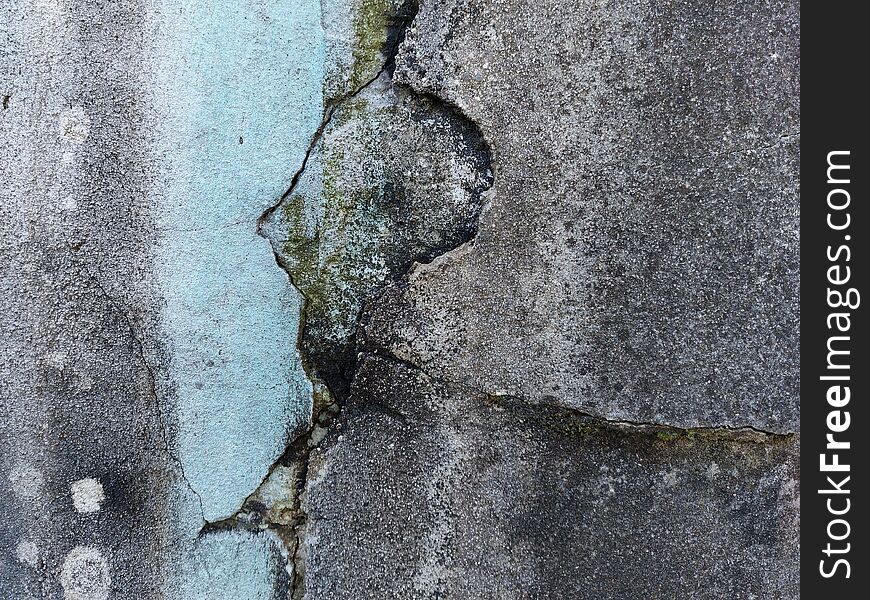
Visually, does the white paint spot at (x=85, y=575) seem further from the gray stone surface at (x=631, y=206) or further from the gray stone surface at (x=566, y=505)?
the gray stone surface at (x=631, y=206)

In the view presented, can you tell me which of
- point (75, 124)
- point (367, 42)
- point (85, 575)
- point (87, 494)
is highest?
point (367, 42)

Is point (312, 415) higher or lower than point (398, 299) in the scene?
lower

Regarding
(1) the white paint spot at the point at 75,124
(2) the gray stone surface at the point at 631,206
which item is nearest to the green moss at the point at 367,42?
(2) the gray stone surface at the point at 631,206

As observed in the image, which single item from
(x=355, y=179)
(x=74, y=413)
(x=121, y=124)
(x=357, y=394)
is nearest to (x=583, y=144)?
(x=355, y=179)

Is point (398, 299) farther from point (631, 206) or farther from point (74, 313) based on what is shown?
point (74, 313)

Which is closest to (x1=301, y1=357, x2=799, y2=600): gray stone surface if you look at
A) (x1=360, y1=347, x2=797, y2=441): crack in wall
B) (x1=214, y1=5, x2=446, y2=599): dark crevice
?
(x1=360, y1=347, x2=797, y2=441): crack in wall

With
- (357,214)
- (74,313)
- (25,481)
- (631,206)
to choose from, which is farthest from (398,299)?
(25,481)
